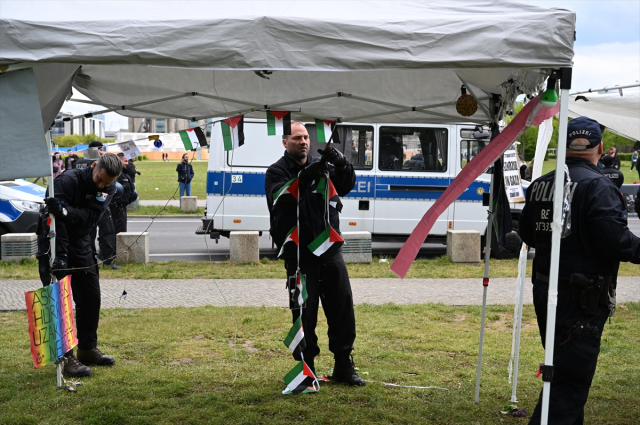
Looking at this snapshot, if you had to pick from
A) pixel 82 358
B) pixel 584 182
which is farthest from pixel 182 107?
pixel 584 182

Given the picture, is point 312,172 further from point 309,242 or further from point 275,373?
point 275,373

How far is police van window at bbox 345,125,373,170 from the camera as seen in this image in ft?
42.9

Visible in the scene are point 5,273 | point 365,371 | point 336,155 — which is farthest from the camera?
point 5,273

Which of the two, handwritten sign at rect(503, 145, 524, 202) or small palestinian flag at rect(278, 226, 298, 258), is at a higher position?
handwritten sign at rect(503, 145, 524, 202)

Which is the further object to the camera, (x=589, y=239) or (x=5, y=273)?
(x=5, y=273)

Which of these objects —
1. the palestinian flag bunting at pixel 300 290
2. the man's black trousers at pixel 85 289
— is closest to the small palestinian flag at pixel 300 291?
the palestinian flag bunting at pixel 300 290

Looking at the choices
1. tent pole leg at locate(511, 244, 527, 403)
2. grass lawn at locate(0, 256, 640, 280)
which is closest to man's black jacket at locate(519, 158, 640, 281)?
tent pole leg at locate(511, 244, 527, 403)

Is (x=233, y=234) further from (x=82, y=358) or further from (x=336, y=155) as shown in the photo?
(x=336, y=155)

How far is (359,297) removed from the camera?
9.44 m

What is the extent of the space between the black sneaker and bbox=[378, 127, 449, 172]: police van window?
26.9 feet

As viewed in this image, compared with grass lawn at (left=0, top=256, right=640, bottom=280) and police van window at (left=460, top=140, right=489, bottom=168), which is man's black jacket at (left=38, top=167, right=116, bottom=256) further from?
police van window at (left=460, top=140, right=489, bottom=168)

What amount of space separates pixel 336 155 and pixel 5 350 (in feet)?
12.8

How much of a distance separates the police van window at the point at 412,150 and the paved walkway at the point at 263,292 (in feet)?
9.84

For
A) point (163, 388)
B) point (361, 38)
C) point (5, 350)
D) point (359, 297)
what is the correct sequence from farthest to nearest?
point (359, 297) < point (5, 350) < point (163, 388) < point (361, 38)
